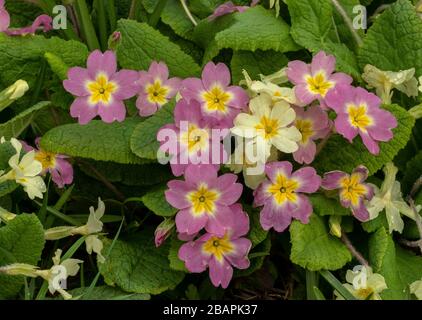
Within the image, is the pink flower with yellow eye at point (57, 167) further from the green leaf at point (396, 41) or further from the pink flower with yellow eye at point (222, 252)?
the green leaf at point (396, 41)

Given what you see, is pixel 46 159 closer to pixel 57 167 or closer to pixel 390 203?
pixel 57 167

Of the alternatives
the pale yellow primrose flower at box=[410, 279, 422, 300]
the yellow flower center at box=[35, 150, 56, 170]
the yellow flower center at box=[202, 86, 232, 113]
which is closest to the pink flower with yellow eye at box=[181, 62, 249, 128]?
the yellow flower center at box=[202, 86, 232, 113]

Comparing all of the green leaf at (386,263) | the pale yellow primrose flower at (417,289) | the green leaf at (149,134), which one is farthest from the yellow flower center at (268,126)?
the pale yellow primrose flower at (417,289)

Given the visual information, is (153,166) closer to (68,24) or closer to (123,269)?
(123,269)

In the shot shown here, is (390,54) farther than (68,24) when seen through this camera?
No

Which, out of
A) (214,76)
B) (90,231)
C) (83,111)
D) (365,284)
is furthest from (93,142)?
(365,284)

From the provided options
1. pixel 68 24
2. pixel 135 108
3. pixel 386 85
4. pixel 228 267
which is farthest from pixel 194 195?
pixel 68 24

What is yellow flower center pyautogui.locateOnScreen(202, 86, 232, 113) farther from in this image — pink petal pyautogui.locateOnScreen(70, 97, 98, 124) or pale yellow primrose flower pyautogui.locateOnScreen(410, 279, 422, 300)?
pale yellow primrose flower pyautogui.locateOnScreen(410, 279, 422, 300)
